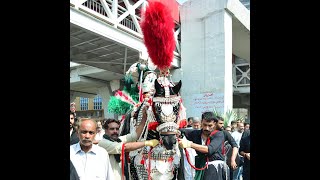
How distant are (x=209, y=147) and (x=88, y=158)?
156cm

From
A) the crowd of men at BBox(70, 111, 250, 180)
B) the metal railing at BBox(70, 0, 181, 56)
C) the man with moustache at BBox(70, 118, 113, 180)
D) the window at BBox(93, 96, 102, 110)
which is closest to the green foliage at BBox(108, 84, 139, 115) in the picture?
the crowd of men at BBox(70, 111, 250, 180)

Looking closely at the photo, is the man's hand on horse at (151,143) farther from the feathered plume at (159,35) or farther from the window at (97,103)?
the window at (97,103)

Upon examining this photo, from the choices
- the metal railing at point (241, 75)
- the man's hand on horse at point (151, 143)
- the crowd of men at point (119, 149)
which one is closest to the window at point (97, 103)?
the metal railing at point (241, 75)

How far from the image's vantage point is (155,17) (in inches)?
147

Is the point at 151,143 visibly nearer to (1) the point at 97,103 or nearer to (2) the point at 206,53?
(2) the point at 206,53

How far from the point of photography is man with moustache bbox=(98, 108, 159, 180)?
3.34m

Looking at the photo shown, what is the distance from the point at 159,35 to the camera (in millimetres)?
3723

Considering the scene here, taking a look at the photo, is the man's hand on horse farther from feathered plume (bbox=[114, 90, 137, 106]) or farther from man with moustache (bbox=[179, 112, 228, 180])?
feathered plume (bbox=[114, 90, 137, 106])

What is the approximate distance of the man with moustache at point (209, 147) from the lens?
392 cm

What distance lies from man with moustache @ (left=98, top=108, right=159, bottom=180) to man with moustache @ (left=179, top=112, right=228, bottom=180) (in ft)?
2.26

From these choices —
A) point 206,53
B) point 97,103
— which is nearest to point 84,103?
point 97,103
